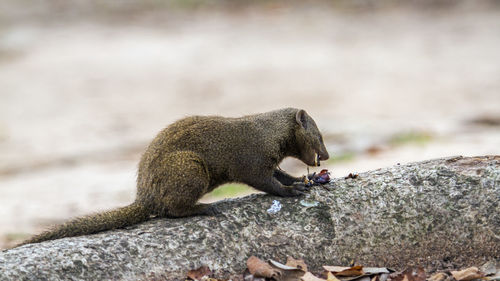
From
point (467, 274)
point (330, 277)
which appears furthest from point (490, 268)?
point (330, 277)

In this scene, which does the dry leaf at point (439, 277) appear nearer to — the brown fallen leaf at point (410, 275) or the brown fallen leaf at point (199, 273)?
the brown fallen leaf at point (410, 275)

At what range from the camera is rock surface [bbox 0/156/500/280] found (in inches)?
155

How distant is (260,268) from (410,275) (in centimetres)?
86

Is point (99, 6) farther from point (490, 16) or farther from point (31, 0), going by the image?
point (490, 16)

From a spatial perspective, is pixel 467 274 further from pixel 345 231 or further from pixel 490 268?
pixel 345 231

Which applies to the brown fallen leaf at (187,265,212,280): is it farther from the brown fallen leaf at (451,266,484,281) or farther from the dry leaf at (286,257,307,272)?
the brown fallen leaf at (451,266,484,281)

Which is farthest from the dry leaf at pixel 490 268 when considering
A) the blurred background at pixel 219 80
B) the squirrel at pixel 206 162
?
the blurred background at pixel 219 80

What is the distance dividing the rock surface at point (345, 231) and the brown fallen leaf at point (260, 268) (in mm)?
60

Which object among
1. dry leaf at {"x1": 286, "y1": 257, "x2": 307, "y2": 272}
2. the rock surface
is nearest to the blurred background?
the rock surface

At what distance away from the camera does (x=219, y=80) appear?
54.0 feet

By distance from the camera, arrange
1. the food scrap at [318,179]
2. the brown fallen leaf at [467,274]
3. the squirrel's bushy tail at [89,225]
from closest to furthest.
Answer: the brown fallen leaf at [467,274], the squirrel's bushy tail at [89,225], the food scrap at [318,179]

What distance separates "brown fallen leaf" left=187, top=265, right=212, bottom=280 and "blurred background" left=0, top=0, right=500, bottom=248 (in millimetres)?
4831

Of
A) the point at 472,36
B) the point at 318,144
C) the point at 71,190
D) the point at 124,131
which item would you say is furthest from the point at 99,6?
the point at 318,144

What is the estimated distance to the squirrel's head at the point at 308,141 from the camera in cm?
497
